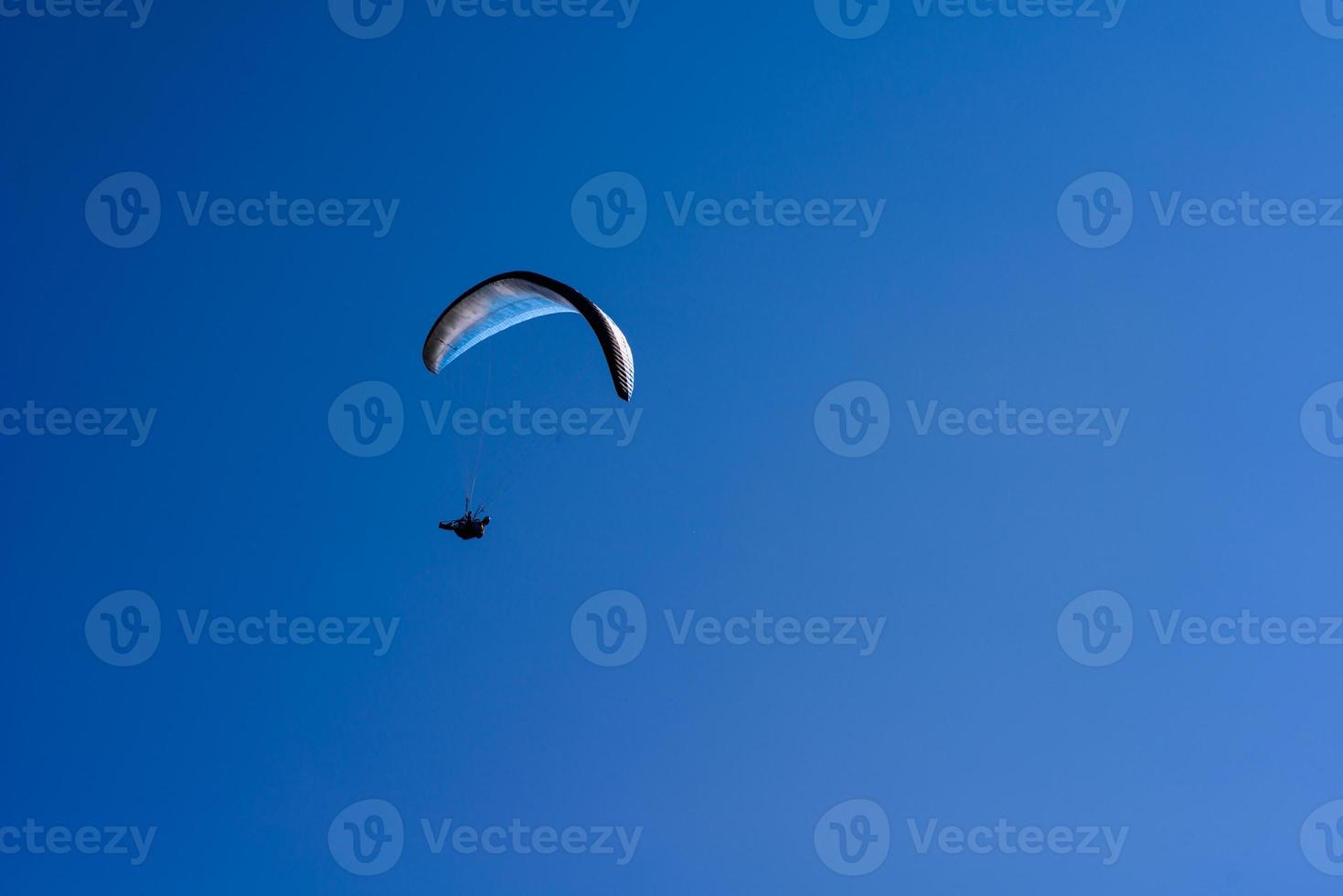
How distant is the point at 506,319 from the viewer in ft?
59.4

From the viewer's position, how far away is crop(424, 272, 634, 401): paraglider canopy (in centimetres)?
1606

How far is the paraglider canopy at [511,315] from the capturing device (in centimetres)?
1606

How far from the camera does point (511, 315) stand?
59.3 feet

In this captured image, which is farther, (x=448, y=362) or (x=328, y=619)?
(x=328, y=619)

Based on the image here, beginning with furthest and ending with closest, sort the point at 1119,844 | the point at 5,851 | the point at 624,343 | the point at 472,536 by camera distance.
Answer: the point at 1119,844
the point at 5,851
the point at 472,536
the point at 624,343

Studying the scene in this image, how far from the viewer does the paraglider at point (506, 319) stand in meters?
16.1

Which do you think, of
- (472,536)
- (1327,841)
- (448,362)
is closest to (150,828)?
(472,536)

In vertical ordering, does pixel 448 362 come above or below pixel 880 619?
above

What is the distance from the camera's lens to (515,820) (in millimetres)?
21016

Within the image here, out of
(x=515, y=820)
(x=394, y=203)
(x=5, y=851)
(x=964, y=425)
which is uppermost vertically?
(x=394, y=203)

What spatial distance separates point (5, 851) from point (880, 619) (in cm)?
1569

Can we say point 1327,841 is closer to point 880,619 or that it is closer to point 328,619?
point 880,619

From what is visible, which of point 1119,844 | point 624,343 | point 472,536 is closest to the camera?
point 624,343

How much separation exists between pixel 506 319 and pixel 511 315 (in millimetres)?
107
